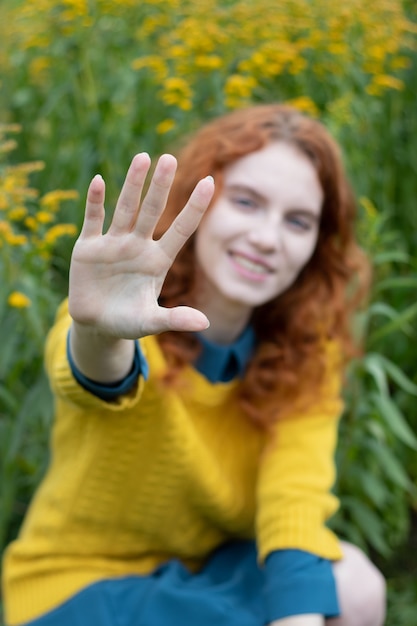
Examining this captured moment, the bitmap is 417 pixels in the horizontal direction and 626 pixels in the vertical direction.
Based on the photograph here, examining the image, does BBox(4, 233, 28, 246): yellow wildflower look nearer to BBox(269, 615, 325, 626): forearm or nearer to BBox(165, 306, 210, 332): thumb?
BBox(165, 306, 210, 332): thumb

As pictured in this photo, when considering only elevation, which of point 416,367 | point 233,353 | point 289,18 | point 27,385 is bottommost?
point 416,367

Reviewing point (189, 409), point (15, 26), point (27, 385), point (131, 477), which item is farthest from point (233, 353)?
point (15, 26)

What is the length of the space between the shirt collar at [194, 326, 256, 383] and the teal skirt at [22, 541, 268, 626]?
0.33 meters

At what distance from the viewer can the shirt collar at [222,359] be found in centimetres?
152

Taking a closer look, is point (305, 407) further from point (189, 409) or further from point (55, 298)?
point (55, 298)

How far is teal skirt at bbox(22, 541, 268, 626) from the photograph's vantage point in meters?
1.39

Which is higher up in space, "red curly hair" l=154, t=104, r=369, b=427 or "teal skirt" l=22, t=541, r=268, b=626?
"red curly hair" l=154, t=104, r=369, b=427

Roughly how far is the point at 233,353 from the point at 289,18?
2.97 feet

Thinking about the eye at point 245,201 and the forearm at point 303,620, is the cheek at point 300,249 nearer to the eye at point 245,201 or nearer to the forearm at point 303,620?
the eye at point 245,201

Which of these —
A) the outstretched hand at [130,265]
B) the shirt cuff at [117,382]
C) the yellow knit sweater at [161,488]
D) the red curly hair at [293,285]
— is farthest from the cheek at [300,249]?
the outstretched hand at [130,265]

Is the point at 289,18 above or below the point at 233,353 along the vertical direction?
above

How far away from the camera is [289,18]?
2.04 meters

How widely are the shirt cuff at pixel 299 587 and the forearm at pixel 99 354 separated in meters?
0.48

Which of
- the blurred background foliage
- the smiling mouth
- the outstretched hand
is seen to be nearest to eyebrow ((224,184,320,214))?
the smiling mouth
